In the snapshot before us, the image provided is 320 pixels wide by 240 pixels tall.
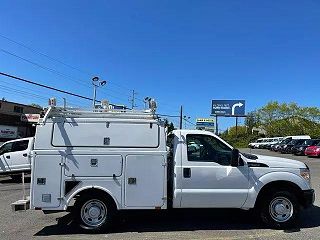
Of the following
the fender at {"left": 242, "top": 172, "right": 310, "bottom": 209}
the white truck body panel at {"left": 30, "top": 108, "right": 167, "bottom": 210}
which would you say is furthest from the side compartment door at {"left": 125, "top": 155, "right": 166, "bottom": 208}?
the fender at {"left": 242, "top": 172, "right": 310, "bottom": 209}

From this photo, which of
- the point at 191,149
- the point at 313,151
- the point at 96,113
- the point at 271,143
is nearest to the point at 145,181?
the point at 191,149

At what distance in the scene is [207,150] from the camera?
342 inches

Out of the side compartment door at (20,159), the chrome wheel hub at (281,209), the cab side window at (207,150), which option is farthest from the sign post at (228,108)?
the cab side window at (207,150)

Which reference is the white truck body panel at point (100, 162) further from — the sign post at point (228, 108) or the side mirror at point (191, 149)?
the sign post at point (228, 108)

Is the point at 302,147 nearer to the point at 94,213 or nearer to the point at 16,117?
the point at 16,117

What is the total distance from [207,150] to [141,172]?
4.78ft

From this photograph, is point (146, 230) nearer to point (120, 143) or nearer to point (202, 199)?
point (202, 199)

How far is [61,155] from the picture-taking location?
27.1 feet

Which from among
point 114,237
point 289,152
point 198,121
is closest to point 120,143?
point 114,237

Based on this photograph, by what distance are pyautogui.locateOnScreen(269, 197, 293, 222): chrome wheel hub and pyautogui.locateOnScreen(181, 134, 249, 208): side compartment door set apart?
652mm

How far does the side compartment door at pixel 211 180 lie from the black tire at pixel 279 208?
1.64 feet

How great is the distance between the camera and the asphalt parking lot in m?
8.09

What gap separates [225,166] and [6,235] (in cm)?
458

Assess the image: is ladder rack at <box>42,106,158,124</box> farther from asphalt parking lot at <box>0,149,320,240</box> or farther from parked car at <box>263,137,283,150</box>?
parked car at <box>263,137,283,150</box>
